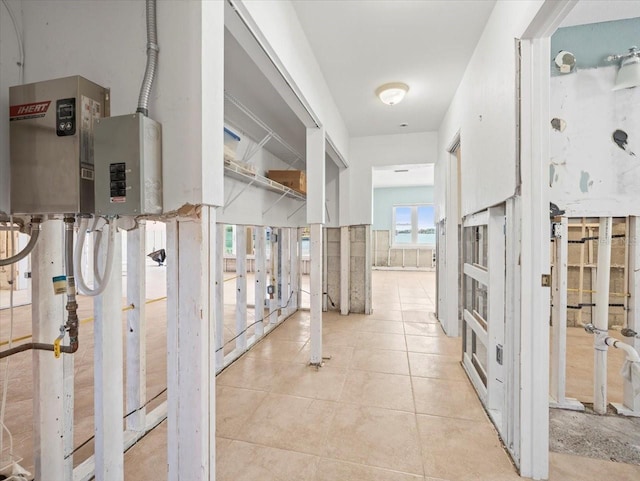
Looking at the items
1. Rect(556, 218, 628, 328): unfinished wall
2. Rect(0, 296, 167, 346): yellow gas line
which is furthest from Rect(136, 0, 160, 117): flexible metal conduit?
Rect(556, 218, 628, 328): unfinished wall

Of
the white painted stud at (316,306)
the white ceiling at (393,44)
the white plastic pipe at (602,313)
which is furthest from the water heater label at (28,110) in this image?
the white plastic pipe at (602,313)

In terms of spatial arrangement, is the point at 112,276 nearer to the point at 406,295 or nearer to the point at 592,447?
the point at 592,447

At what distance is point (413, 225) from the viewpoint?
9.85 m

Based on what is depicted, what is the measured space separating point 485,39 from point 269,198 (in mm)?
2698

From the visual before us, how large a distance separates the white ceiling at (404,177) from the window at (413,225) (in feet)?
2.87

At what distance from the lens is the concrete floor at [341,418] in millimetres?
1519

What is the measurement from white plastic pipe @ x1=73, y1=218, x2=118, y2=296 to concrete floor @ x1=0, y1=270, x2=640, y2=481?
1065 millimetres

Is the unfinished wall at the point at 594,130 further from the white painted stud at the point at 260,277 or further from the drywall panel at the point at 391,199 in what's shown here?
the drywall panel at the point at 391,199

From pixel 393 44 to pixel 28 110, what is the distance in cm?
228

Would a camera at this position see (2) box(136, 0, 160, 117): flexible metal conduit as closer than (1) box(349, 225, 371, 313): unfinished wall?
Yes

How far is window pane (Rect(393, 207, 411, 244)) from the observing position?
392 inches

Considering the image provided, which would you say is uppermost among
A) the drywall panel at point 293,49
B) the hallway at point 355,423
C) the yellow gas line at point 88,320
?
the drywall panel at point 293,49

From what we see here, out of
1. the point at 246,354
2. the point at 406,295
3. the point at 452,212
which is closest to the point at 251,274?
the point at 406,295

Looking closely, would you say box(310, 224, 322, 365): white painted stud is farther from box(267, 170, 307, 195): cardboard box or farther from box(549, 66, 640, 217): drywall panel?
box(549, 66, 640, 217): drywall panel
